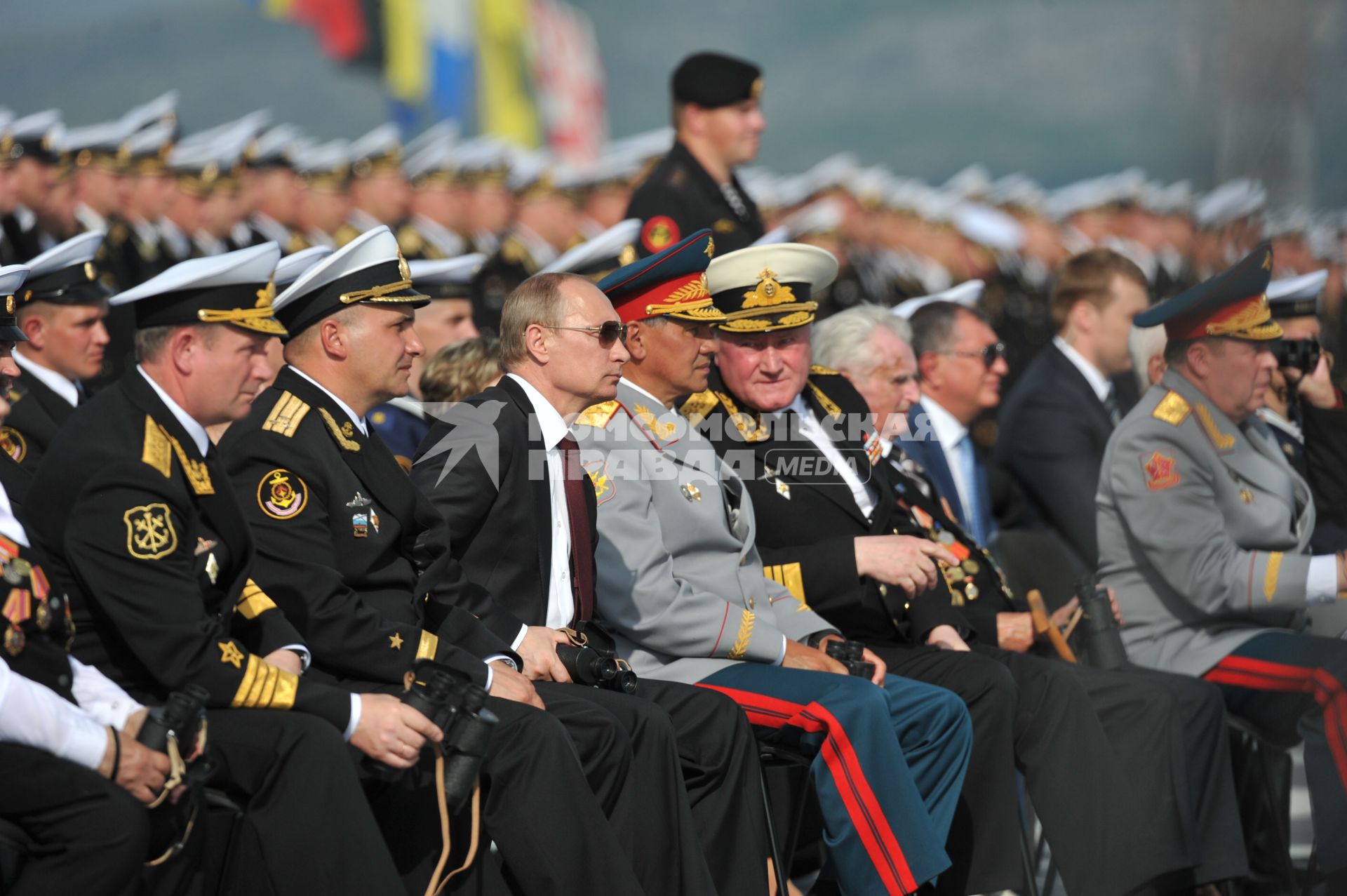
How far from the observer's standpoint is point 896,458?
5.04 metres

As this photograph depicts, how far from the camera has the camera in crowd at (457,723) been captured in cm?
310

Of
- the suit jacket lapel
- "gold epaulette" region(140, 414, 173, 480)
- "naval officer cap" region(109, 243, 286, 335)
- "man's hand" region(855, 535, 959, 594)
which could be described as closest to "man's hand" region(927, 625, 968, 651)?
"man's hand" region(855, 535, 959, 594)

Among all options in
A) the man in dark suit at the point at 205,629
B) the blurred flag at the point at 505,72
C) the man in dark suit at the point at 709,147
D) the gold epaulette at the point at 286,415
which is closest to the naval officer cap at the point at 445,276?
the man in dark suit at the point at 709,147

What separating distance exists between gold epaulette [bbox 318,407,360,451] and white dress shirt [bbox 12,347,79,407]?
163cm

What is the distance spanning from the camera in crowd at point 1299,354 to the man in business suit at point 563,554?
2.61m

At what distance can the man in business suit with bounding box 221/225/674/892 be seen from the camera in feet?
10.6

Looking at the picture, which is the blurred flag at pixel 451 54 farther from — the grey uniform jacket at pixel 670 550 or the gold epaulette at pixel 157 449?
the gold epaulette at pixel 157 449

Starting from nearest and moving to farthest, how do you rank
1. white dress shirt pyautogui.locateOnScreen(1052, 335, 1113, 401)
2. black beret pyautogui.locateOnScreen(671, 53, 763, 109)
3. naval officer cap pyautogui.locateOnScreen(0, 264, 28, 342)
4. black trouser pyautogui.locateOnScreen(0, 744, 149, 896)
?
black trouser pyautogui.locateOnScreen(0, 744, 149, 896) < naval officer cap pyautogui.locateOnScreen(0, 264, 28, 342) < white dress shirt pyautogui.locateOnScreen(1052, 335, 1113, 401) < black beret pyautogui.locateOnScreen(671, 53, 763, 109)

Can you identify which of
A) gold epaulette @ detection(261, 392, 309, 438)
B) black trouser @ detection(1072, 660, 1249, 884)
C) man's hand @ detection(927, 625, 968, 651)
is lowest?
black trouser @ detection(1072, 660, 1249, 884)

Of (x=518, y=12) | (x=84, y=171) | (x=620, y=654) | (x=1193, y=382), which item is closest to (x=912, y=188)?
(x=518, y=12)

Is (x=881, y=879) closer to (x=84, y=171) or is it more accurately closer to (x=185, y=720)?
(x=185, y=720)

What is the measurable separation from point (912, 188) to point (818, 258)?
35.8ft

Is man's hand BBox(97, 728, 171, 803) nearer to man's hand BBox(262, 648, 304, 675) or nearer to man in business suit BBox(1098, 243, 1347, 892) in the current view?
man's hand BBox(262, 648, 304, 675)

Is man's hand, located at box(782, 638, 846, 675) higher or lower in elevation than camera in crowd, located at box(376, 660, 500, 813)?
lower
